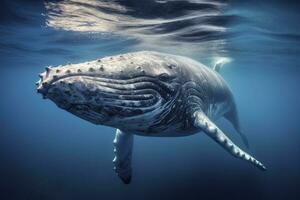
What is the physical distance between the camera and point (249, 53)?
27906mm

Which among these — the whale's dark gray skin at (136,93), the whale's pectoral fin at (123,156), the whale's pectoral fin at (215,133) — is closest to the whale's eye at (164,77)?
the whale's dark gray skin at (136,93)

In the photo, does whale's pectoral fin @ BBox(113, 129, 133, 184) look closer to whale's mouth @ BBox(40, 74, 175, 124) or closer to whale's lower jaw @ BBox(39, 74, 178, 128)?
whale's lower jaw @ BBox(39, 74, 178, 128)

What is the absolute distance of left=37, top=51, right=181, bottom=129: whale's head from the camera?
4.48 m

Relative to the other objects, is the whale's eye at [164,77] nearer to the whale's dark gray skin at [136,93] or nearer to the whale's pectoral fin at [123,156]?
the whale's dark gray skin at [136,93]

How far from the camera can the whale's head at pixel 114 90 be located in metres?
4.48

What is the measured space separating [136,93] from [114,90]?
50cm

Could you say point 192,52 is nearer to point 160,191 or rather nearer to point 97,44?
point 97,44

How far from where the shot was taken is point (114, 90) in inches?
195

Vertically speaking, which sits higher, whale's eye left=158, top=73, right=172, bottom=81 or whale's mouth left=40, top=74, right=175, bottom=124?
whale's eye left=158, top=73, right=172, bottom=81

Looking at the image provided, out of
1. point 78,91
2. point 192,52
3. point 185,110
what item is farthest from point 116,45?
point 78,91

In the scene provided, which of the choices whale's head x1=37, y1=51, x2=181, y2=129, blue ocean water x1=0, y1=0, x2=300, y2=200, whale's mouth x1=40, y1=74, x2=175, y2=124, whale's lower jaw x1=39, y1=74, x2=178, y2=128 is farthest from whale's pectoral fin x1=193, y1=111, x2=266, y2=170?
blue ocean water x1=0, y1=0, x2=300, y2=200

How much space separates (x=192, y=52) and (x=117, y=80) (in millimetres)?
23008

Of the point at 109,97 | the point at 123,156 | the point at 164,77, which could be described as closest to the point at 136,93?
the point at 109,97

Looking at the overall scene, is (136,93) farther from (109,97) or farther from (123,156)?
(123,156)
